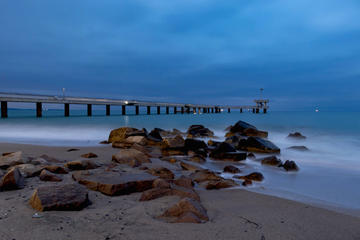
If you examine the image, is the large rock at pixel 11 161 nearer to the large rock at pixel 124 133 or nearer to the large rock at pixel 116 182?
the large rock at pixel 116 182

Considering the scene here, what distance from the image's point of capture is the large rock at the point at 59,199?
7.42 feet

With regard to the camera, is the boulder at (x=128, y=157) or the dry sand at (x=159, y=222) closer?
A: the dry sand at (x=159, y=222)

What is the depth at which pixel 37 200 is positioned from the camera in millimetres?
2314

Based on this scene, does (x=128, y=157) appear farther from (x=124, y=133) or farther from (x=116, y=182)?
(x=124, y=133)

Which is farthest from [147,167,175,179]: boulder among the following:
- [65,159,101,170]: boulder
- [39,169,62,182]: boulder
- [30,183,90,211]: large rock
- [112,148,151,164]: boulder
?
[30,183,90,211]: large rock

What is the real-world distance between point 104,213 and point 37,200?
64 centimetres

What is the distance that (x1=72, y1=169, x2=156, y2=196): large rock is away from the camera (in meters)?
2.89

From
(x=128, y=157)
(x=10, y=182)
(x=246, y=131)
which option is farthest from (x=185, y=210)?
(x=246, y=131)

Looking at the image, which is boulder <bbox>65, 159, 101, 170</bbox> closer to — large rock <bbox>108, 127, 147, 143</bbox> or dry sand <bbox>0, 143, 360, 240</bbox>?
dry sand <bbox>0, 143, 360, 240</bbox>

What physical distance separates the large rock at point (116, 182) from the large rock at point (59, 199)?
1.26 feet

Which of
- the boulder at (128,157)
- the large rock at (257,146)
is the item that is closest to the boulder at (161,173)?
the boulder at (128,157)

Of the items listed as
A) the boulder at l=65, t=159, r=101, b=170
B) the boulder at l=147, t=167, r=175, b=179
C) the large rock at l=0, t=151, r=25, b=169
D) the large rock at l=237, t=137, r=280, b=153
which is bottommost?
the large rock at l=237, t=137, r=280, b=153

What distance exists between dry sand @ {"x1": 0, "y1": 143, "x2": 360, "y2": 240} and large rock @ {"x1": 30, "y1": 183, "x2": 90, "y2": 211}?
6cm

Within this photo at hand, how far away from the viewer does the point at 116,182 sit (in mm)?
2998
